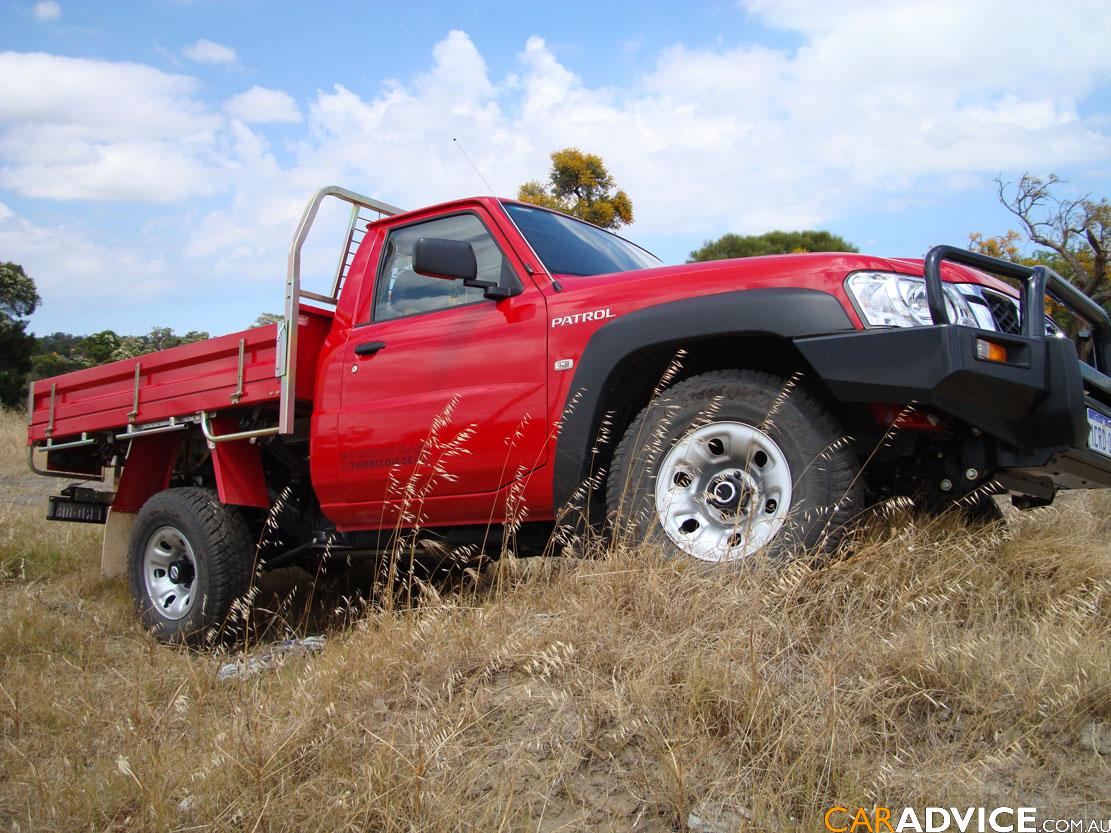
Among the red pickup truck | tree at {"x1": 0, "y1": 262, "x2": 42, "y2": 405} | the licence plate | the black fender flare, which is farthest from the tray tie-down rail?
tree at {"x1": 0, "y1": 262, "x2": 42, "y2": 405}

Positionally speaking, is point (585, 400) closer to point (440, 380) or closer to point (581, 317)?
point (581, 317)

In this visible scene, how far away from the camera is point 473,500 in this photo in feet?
13.3

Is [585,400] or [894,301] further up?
[894,301]

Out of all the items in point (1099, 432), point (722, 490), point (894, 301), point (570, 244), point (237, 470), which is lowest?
point (237, 470)

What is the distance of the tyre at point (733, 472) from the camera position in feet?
10.3

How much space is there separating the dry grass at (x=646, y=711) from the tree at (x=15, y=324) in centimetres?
2747

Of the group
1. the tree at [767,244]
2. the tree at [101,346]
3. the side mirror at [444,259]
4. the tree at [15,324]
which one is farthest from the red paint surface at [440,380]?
the tree at [15,324]

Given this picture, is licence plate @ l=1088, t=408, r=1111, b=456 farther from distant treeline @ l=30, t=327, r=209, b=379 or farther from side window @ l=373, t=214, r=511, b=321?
distant treeline @ l=30, t=327, r=209, b=379

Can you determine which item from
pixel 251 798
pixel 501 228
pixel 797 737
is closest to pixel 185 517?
pixel 501 228

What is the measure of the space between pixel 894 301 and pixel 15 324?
1202 inches

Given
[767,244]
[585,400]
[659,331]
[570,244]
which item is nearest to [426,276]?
[570,244]

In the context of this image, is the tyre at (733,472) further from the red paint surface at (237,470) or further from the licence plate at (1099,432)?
the red paint surface at (237,470)

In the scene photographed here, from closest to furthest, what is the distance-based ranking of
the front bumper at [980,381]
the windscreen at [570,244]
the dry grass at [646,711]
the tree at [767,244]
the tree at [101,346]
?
the dry grass at [646,711] → the front bumper at [980,381] → the windscreen at [570,244] → the tree at [767,244] → the tree at [101,346]

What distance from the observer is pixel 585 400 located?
3598 millimetres
